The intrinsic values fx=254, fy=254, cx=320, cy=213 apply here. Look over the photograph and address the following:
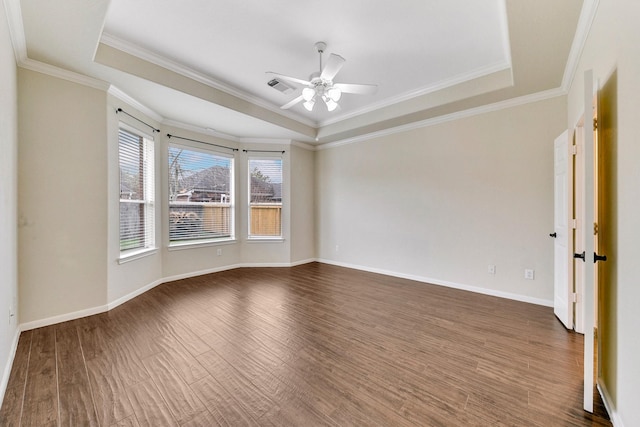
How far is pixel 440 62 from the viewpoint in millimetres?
2988

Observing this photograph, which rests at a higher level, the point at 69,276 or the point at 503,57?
the point at 503,57

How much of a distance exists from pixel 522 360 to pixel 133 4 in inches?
172

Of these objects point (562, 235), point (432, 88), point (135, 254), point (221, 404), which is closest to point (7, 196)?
point (135, 254)

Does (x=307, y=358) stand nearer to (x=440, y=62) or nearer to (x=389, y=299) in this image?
(x=389, y=299)

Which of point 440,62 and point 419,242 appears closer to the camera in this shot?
point 440,62

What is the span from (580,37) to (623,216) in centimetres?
173

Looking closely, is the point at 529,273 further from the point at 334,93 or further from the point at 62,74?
the point at 62,74

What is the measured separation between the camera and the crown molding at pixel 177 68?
102 inches

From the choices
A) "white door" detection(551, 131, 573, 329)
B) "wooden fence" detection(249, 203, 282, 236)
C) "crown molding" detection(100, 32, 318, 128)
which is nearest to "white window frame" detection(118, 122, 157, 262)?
"crown molding" detection(100, 32, 318, 128)

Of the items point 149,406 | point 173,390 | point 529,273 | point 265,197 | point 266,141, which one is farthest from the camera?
point 265,197

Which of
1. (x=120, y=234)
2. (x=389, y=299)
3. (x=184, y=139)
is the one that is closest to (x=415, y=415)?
(x=389, y=299)

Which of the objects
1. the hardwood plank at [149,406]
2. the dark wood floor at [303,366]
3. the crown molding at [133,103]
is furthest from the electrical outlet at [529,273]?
the crown molding at [133,103]

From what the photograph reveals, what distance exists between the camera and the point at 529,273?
3.31 m

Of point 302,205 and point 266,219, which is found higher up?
point 302,205
